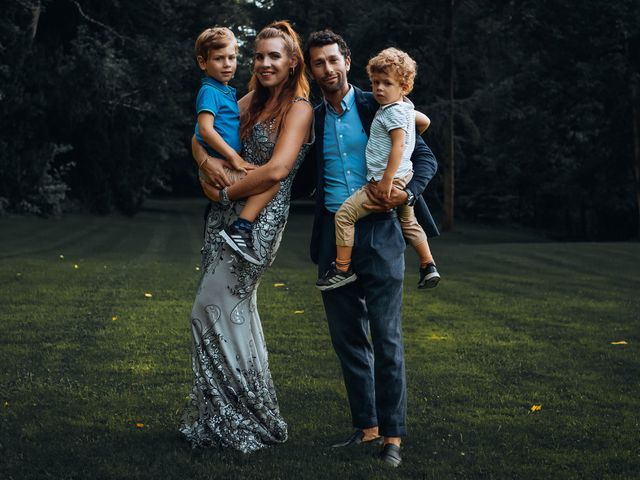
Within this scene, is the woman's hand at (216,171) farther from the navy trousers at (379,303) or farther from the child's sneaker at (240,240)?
the navy trousers at (379,303)

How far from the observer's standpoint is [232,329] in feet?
15.7

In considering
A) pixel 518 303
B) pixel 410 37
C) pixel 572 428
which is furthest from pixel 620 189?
pixel 572 428

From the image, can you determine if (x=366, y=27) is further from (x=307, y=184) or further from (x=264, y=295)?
(x=307, y=184)

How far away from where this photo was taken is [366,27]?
1249 inches

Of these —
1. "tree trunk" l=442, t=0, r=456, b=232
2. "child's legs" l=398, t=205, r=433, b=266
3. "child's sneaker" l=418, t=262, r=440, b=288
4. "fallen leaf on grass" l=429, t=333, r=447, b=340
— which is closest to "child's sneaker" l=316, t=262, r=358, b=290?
"child's legs" l=398, t=205, r=433, b=266

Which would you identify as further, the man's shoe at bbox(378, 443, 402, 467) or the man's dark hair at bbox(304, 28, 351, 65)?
the man's shoe at bbox(378, 443, 402, 467)

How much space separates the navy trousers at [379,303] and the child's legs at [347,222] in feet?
0.21

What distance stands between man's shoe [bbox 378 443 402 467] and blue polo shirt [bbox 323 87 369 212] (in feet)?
4.08

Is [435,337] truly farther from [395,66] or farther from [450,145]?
[450,145]

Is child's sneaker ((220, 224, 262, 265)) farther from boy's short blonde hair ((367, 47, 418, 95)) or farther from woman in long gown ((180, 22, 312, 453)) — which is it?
boy's short blonde hair ((367, 47, 418, 95))

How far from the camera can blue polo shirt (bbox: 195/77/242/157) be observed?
4.56 meters

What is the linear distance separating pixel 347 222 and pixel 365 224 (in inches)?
4.6

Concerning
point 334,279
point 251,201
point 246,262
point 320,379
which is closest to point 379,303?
point 334,279

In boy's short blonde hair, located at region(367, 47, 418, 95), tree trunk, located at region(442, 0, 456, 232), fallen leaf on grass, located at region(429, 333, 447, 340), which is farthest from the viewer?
tree trunk, located at region(442, 0, 456, 232)
